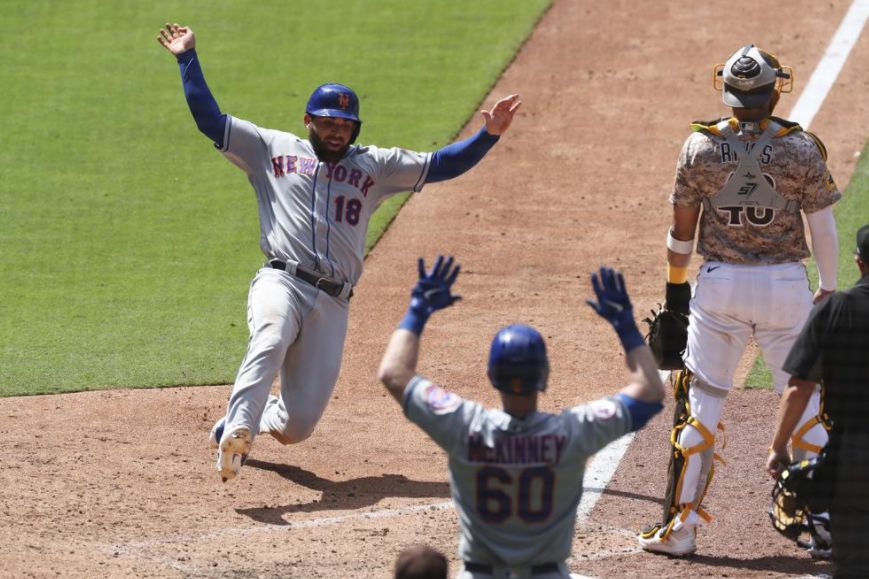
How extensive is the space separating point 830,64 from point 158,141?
6.60 meters

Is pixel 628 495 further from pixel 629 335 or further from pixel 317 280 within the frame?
pixel 629 335

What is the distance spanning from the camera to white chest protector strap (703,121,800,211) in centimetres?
576

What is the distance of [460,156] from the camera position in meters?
6.98

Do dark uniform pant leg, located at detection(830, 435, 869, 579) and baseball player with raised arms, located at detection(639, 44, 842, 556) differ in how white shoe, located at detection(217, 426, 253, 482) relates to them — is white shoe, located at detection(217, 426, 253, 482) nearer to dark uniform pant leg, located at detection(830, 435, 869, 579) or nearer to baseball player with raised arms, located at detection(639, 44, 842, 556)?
baseball player with raised arms, located at detection(639, 44, 842, 556)

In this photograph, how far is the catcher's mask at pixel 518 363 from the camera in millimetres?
A: 4035

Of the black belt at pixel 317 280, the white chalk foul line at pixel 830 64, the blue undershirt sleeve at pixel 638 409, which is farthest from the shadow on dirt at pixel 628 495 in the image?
the white chalk foul line at pixel 830 64

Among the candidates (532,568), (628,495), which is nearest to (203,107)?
(628,495)

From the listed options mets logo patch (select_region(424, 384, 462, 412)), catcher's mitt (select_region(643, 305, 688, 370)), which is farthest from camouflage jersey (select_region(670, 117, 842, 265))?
mets logo patch (select_region(424, 384, 462, 412))

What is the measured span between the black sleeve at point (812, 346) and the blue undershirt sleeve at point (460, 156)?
256 cm

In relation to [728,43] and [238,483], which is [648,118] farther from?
[238,483]

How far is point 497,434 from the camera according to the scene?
4.04m

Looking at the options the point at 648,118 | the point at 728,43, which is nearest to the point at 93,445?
the point at 648,118

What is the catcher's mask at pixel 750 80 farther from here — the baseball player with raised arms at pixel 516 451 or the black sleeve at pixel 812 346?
the baseball player with raised arms at pixel 516 451

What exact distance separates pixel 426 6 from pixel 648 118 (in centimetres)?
375
